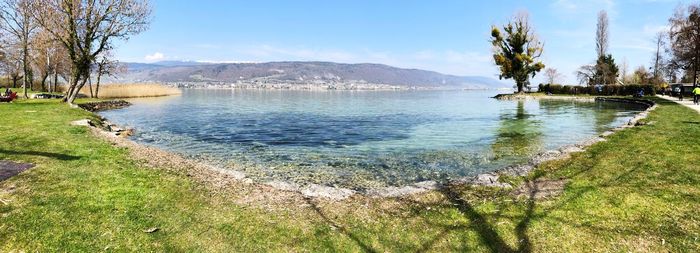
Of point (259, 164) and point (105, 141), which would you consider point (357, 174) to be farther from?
point (105, 141)

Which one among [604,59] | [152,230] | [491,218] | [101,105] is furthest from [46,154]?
[604,59]

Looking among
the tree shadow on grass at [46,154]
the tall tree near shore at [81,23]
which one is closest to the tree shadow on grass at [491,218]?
the tree shadow on grass at [46,154]

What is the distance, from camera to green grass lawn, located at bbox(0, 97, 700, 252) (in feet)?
22.6

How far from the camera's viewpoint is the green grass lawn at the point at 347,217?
22.6ft

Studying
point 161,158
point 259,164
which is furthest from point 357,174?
point 161,158

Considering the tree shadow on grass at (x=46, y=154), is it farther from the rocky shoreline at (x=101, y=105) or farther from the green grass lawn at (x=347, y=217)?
the rocky shoreline at (x=101, y=105)

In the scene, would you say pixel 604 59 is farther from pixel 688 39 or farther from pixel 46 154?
pixel 46 154

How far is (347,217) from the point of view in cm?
833

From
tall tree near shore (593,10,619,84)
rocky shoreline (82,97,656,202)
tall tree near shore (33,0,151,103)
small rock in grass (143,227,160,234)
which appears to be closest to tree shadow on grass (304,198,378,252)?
rocky shoreline (82,97,656,202)

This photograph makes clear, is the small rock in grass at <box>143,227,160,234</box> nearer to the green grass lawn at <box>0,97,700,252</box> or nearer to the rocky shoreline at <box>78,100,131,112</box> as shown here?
the green grass lawn at <box>0,97,700,252</box>

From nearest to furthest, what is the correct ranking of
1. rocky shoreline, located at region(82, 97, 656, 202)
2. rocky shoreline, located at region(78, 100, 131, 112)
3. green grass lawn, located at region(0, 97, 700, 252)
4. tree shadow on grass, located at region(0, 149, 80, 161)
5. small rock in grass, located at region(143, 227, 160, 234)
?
green grass lawn, located at region(0, 97, 700, 252) → small rock in grass, located at region(143, 227, 160, 234) → rocky shoreline, located at region(82, 97, 656, 202) → tree shadow on grass, located at region(0, 149, 80, 161) → rocky shoreline, located at region(78, 100, 131, 112)

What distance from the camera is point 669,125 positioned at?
2050cm

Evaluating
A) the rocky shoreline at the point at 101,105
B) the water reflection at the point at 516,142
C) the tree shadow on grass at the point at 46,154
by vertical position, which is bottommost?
the water reflection at the point at 516,142

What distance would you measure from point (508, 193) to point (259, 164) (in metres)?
9.04
